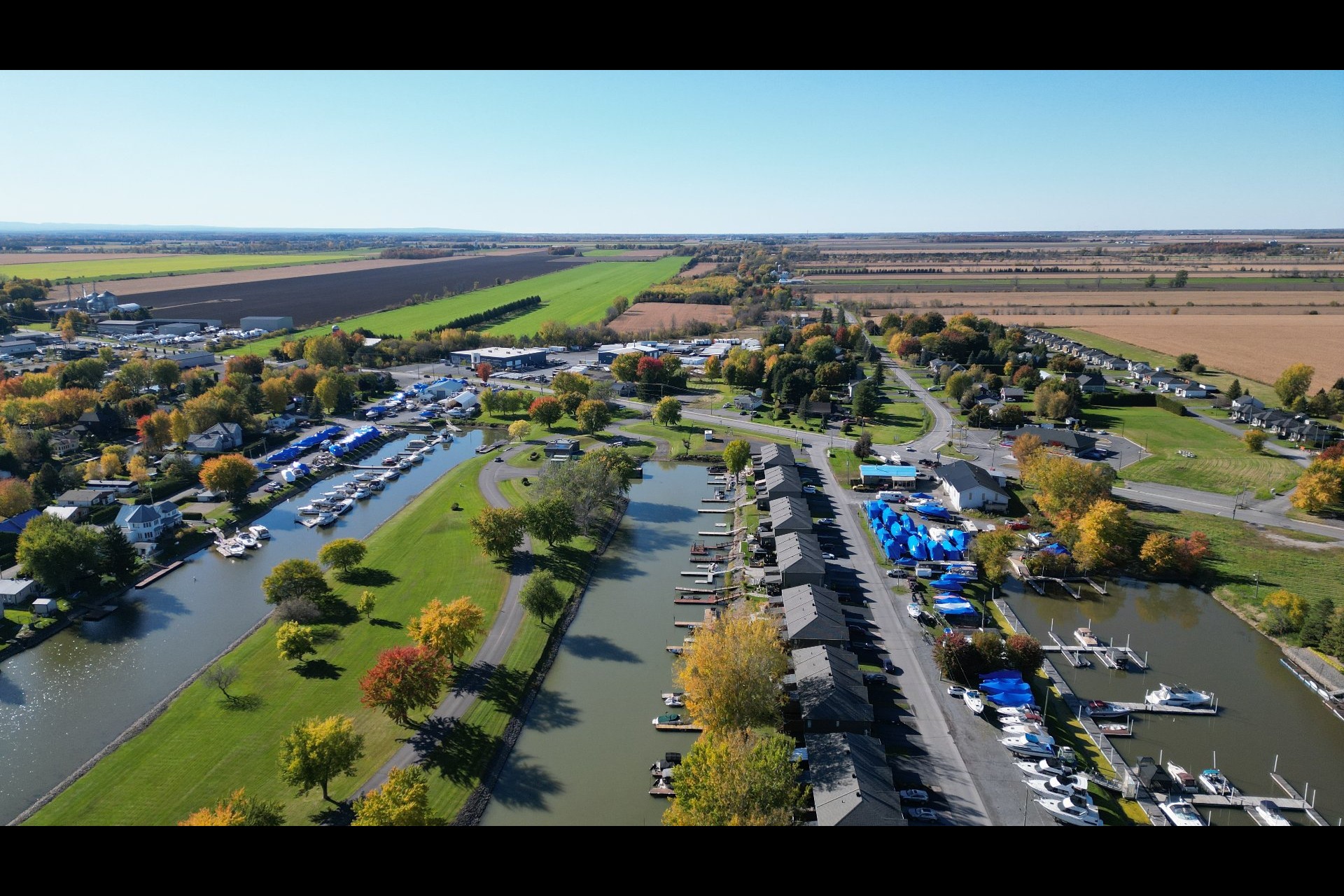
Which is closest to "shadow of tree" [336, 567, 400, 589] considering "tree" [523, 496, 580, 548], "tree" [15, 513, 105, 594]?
"tree" [523, 496, 580, 548]

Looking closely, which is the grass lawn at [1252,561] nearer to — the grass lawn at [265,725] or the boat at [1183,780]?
the boat at [1183,780]

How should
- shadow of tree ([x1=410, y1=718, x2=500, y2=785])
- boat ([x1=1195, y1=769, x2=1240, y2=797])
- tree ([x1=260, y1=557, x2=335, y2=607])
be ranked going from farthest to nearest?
tree ([x1=260, y1=557, x2=335, y2=607]) < shadow of tree ([x1=410, y1=718, x2=500, y2=785]) < boat ([x1=1195, y1=769, x2=1240, y2=797])

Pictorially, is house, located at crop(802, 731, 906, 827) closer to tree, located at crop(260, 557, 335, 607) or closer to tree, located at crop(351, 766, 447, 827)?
tree, located at crop(351, 766, 447, 827)

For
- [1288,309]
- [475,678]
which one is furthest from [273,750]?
[1288,309]

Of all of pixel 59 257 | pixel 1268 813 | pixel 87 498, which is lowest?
pixel 1268 813

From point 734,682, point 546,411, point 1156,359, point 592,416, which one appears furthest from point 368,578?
point 1156,359

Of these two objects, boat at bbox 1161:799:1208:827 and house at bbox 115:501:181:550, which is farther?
house at bbox 115:501:181:550

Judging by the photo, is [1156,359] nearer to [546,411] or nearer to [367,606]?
[546,411]
